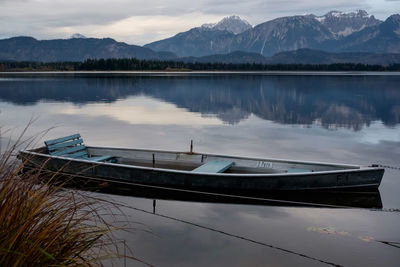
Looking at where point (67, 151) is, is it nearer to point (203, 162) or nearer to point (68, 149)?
point (68, 149)

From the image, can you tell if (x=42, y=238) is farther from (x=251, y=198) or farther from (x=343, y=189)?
(x=343, y=189)

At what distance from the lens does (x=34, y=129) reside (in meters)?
27.4

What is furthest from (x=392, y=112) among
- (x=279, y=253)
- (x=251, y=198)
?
(x=279, y=253)

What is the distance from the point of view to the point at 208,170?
13117 mm

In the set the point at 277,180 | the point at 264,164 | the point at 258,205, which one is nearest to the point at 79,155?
the point at 264,164

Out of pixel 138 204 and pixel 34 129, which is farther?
pixel 34 129

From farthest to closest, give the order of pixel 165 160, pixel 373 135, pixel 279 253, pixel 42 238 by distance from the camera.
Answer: pixel 373 135 < pixel 165 160 < pixel 279 253 < pixel 42 238

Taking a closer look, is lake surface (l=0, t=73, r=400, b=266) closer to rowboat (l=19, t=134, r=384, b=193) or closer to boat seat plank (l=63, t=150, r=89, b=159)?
rowboat (l=19, t=134, r=384, b=193)

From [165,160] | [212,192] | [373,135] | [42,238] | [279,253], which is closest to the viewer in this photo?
[42,238]

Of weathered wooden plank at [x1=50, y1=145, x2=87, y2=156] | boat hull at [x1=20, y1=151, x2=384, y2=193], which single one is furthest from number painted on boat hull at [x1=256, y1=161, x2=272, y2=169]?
weathered wooden plank at [x1=50, y1=145, x2=87, y2=156]

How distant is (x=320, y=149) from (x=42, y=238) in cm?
1808

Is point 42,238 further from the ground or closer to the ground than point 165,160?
further from the ground

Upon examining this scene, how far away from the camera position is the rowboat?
11984 millimetres

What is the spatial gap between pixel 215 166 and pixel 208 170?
0.47 m
